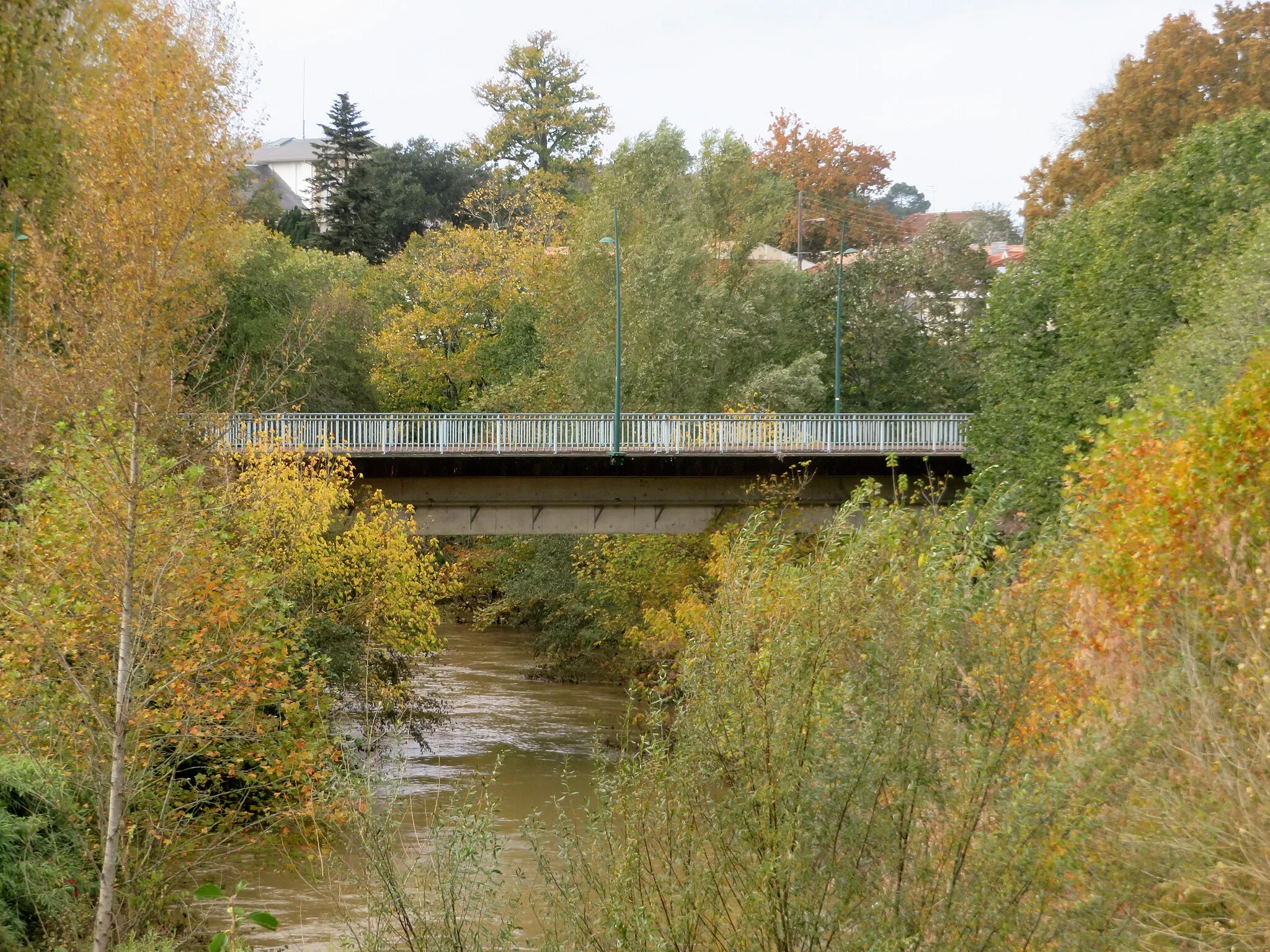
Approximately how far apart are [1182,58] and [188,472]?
32.2 meters

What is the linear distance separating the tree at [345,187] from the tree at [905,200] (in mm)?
68585

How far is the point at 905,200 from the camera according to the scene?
436 feet

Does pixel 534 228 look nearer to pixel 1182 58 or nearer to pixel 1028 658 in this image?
pixel 1182 58

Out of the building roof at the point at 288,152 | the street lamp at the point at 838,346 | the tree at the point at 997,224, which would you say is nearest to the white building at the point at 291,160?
the building roof at the point at 288,152

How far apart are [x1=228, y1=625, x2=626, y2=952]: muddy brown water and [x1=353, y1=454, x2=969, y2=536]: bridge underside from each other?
363 centimetres

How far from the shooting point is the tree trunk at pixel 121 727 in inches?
369

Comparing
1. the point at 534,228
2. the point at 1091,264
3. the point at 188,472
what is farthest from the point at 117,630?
the point at 534,228

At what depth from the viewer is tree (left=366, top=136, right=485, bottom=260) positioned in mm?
61969

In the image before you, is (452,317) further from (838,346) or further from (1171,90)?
(1171,90)

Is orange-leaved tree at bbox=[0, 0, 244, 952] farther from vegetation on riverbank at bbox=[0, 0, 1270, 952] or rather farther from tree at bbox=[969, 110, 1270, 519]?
tree at bbox=[969, 110, 1270, 519]

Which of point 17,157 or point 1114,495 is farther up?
point 17,157

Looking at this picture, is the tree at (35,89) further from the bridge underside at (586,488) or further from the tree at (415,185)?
the tree at (415,185)

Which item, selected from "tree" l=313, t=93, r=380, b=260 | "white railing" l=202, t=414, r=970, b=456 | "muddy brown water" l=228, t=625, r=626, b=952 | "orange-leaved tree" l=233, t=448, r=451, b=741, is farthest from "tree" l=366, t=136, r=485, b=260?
"orange-leaved tree" l=233, t=448, r=451, b=741

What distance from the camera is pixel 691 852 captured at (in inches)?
299
